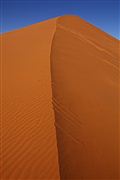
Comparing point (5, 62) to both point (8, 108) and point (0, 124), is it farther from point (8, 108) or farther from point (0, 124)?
point (0, 124)

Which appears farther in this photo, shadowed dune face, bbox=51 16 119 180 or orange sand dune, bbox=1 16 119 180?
shadowed dune face, bbox=51 16 119 180

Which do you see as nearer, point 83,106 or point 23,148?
point 23,148

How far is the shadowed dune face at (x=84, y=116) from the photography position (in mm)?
5320

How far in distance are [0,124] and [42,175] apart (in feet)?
7.37

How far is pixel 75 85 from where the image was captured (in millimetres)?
8609

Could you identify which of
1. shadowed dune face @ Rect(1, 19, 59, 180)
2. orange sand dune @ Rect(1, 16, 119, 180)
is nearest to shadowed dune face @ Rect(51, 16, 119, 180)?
orange sand dune @ Rect(1, 16, 119, 180)

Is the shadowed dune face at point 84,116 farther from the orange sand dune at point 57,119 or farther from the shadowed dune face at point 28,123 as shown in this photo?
the shadowed dune face at point 28,123

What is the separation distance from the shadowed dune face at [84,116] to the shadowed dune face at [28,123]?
22 centimetres

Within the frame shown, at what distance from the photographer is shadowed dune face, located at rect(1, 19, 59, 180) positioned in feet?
16.7

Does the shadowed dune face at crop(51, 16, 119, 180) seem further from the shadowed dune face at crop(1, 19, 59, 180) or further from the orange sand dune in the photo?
the shadowed dune face at crop(1, 19, 59, 180)

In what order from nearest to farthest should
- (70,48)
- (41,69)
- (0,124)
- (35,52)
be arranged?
(0,124) < (41,69) < (35,52) < (70,48)

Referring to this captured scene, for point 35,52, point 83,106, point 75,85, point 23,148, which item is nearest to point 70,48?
point 35,52

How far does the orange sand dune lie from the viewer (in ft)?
17.0

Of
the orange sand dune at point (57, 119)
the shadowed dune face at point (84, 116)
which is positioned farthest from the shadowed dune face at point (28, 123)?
the shadowed dune face at point (84, 116)
